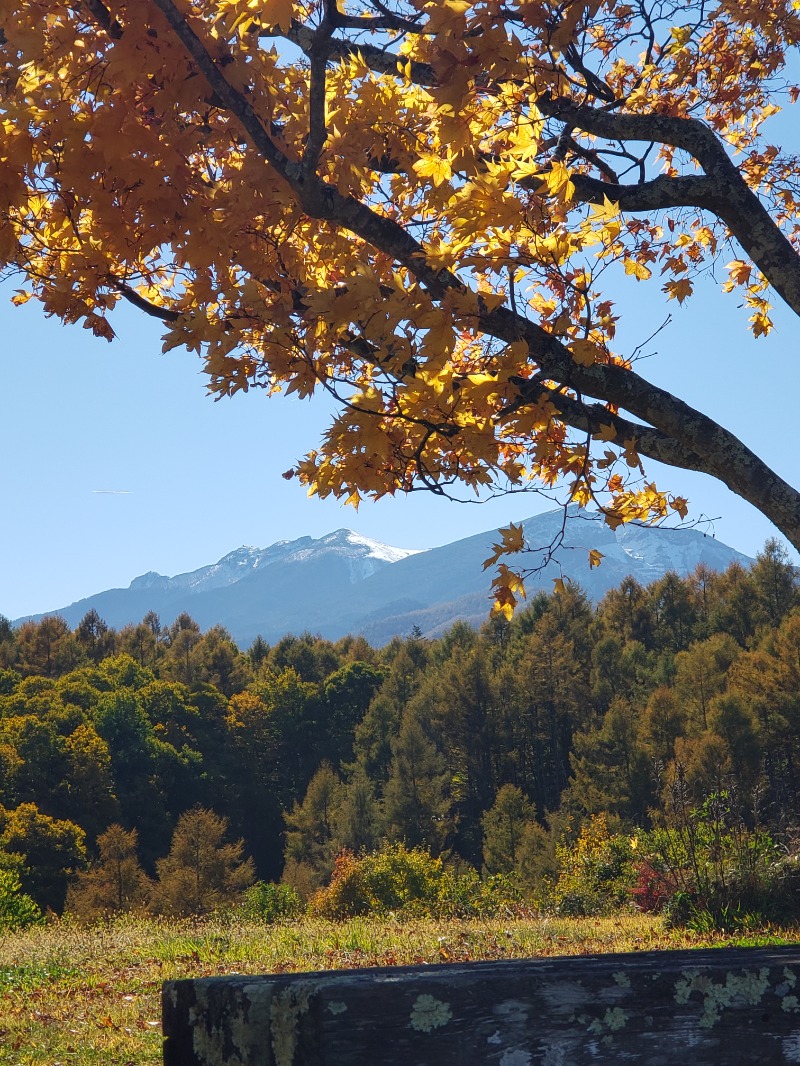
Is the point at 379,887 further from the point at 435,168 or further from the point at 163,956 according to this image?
the point at 435,168

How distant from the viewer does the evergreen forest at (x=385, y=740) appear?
109 feet

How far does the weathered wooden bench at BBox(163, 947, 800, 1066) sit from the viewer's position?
40.1 inches

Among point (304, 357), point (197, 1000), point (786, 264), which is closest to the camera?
point (197, 1000)

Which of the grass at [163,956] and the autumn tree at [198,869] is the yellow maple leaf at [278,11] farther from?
the autumn tree at [198,869]

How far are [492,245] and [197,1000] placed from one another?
2088mm

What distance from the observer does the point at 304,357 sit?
2723 millimetres

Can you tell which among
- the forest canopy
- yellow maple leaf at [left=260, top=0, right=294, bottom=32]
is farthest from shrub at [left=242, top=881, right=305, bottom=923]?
yellow maple leaf at [left=260, top=0, right=294, bottom=32]

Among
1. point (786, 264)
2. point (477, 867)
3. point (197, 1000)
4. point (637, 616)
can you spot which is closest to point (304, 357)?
point (786, 264)

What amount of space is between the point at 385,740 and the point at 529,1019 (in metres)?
49.3

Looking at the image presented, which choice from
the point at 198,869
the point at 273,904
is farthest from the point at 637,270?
the point at 198,869

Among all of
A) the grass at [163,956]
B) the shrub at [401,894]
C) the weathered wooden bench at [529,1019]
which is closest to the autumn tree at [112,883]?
the shrub at [401,894]

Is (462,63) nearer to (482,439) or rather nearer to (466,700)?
(482,439)

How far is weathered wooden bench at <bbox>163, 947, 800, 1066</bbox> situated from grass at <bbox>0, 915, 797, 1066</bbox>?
14.2 feet

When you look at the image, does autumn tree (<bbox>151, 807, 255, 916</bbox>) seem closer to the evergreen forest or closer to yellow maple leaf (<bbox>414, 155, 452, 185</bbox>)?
the evergreen forest
